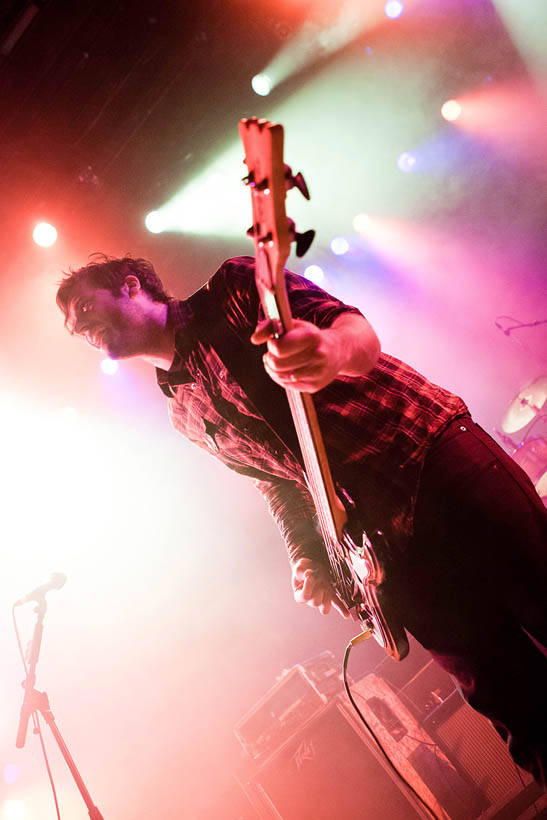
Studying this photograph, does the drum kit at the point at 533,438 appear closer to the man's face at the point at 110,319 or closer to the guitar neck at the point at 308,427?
the guitar neck at the point at 308,427

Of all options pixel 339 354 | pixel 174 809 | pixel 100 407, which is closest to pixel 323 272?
pixel 100 407

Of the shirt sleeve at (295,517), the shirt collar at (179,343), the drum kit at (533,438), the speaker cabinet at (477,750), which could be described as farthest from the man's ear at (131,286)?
the drum kit at (533,438)

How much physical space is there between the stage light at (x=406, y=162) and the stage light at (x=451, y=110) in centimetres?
57

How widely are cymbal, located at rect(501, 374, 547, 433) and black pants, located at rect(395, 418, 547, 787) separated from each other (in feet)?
14.1

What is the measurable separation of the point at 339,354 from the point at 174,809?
752 centimetres

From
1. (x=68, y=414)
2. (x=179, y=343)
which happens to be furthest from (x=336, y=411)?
(x=68, y=414)

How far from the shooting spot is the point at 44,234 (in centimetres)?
485

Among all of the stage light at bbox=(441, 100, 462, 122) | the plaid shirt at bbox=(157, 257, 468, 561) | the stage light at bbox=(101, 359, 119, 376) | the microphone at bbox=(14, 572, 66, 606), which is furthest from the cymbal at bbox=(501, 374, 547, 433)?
the microphone at bbox=(14, 572, 66, 606)

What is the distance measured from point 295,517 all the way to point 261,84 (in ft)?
15.6

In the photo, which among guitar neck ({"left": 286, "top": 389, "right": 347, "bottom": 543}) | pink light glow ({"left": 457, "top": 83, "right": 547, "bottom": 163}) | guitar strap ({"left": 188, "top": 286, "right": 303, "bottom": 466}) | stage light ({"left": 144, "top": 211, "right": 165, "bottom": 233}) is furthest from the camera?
pink light glow ({"left": 457, "top": 83, "right": 547, "bottom": 163})

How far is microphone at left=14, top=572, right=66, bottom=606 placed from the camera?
3.63 meters

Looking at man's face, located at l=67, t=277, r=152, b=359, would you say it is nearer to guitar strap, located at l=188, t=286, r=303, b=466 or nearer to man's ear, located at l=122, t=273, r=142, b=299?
man's ear, located at l=122, t=273, r=142, b=299

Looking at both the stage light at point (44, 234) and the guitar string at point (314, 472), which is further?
the stage light at point (44, 234)

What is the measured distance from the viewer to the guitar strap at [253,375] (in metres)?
1.66
